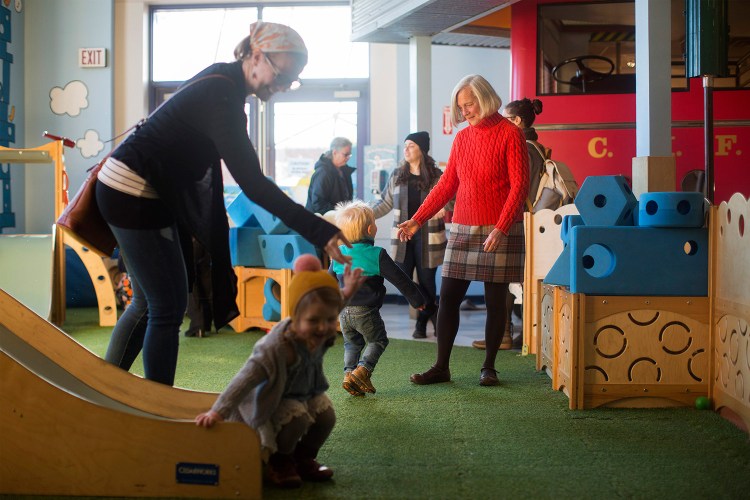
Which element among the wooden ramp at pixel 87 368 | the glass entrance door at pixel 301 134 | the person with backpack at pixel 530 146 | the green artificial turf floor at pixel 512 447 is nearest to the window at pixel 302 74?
the glass entrance door at pixel 301 134

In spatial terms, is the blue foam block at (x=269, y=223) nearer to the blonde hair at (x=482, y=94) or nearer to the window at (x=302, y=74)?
the blonde hair at (x=482, y=94)

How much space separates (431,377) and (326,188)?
115 inches

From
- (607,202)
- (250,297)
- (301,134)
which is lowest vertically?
(250,297)

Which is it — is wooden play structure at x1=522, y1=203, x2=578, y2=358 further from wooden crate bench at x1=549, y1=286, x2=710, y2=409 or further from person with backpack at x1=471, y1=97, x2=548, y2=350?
wooden crate bench at x1=549, y1=286, x2=710, y2=409

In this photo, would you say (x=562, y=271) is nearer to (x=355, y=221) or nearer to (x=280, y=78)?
(x=355, y=221)

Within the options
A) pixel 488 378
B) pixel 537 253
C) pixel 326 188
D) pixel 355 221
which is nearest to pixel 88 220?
pixel 355 221

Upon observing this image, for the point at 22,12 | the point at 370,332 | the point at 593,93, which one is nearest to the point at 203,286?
the point at 370,332

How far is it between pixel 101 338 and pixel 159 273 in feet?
11.7

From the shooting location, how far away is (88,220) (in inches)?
104

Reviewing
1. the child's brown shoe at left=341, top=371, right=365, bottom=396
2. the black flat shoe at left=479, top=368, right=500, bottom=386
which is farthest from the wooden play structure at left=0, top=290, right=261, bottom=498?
the black flat shoe at left=479, top=368, right=500, bottom=386

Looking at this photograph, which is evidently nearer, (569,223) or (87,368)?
(87,368)

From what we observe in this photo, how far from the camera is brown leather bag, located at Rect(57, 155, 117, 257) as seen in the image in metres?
2.60

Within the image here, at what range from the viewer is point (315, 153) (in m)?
9.52

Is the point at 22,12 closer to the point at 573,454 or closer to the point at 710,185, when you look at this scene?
the point at 710,185
